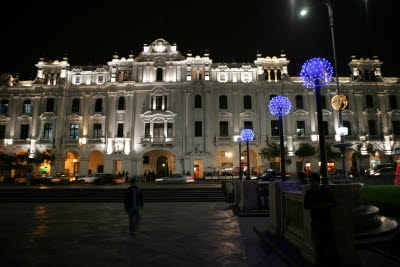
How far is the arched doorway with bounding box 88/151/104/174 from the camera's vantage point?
136 ft

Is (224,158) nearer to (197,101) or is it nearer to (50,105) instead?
(197,101)

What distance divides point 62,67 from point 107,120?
1120 cm

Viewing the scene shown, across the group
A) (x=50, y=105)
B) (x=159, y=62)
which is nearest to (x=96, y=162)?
(x=50, y=105)

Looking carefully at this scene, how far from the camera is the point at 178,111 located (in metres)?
38.7

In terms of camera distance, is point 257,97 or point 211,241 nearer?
point 211,241

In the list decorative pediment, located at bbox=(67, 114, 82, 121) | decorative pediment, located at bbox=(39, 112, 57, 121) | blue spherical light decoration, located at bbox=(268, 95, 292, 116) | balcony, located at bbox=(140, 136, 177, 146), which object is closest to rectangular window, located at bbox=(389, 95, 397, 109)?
balcony, located at bbox=(140, 136, 177, 146)

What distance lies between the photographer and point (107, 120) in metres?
38.9

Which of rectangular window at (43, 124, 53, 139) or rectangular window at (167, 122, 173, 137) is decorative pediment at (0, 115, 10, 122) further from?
rectangular window at (167, 122, 173, 137)

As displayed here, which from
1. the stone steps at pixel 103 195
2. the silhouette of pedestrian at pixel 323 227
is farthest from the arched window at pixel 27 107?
the silhouette of pedestrian at pixel 323 227

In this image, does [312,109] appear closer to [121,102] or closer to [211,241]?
[121,102]

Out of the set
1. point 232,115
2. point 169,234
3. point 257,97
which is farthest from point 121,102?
point 169,234

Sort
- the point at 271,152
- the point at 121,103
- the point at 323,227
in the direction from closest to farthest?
the point at 323,227 → the point at 271,152 → the point at 121,103

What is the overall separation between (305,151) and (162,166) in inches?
857

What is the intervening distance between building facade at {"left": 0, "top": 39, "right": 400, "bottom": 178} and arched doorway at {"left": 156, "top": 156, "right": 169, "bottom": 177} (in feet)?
14.8
